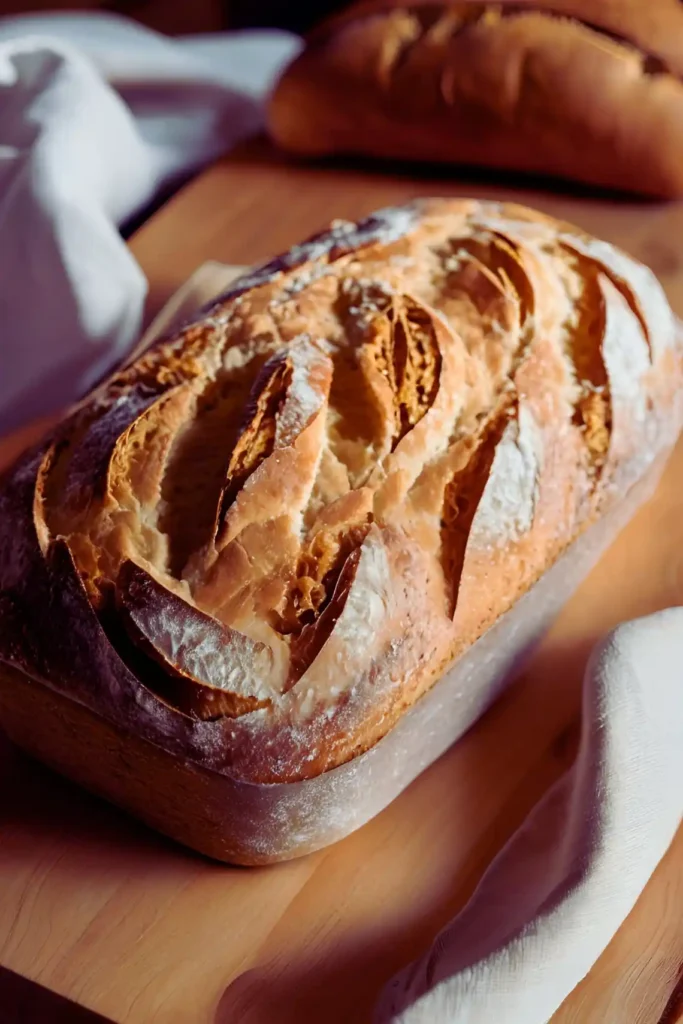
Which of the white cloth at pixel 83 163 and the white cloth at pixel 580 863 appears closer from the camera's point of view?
the white cloth at pixel 580 863

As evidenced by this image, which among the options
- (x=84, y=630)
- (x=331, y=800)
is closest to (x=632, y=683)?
(x=331, y=800)

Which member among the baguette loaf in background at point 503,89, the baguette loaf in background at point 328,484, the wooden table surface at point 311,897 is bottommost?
the wooden table surface at point 311,897

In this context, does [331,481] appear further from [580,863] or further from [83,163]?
[83,163]

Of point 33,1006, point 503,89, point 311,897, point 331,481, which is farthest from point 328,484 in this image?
point 503,89

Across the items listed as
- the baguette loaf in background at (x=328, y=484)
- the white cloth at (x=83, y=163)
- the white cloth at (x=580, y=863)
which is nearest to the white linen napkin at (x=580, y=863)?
the white cloth at (x=580, y=863)

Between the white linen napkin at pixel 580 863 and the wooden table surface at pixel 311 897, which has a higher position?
the white linen napkin at pixel 580 863

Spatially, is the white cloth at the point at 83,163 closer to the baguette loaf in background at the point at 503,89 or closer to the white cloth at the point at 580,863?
the baguette loaf in background at the point at 503,89

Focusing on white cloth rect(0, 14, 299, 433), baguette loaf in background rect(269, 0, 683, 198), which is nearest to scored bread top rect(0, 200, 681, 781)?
white cloth rect(0, 14, 299, 433)
